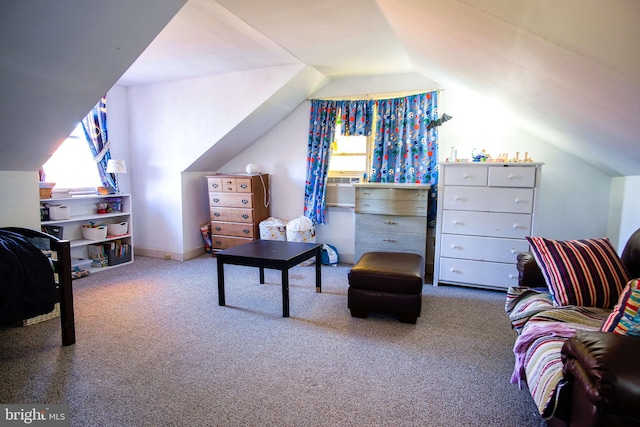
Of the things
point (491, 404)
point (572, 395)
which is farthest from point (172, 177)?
point (572, 395)

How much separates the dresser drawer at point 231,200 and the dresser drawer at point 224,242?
17.3 inches

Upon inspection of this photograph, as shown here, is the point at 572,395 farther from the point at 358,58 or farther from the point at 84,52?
the point at 358,58

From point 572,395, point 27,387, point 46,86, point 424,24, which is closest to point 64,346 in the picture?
point 27,387

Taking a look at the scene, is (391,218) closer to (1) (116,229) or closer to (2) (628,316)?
(2) (628,316)

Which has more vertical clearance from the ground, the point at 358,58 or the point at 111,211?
the point at 358,58

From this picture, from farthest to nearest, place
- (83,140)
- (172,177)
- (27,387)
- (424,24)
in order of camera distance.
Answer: (172,177) < (83,140) < (424,24) < (27,387)

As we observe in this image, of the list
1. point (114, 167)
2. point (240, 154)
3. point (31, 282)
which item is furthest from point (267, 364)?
point (240, 154)

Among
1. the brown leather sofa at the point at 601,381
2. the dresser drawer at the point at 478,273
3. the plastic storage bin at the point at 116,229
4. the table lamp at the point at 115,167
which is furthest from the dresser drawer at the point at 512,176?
the plastic storage bin at the point at 116,229

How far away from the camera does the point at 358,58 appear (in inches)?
140

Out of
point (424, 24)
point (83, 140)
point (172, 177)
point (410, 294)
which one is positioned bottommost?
point (410, 294)

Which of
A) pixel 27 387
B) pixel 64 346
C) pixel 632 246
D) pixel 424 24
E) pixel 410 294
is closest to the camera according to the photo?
pixel 27 387

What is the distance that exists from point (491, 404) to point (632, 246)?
1.24 m

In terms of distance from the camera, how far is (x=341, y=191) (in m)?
4.50

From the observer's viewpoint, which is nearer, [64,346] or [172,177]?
[64,346]
